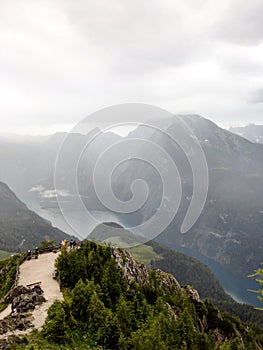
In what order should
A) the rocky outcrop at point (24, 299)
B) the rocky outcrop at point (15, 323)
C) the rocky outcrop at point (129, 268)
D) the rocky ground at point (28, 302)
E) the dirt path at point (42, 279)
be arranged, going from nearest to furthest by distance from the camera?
the rocky outcrop at point (15, 323) < the rocky ground at point (28, 302) < the dirt path at point (42, 279) < the rocky outcrop at point (24, 299) < the rocky outcrop at point (129, 268)

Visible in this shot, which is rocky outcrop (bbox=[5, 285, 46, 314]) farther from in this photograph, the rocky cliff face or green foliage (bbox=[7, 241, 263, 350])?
the rocky cliff face

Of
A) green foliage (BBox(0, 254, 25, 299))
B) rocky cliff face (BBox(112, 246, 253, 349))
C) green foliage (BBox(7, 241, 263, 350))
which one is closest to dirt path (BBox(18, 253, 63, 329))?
green foliage (BBox(0, 254, 25, 299))

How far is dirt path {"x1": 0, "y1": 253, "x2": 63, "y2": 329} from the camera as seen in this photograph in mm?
27831

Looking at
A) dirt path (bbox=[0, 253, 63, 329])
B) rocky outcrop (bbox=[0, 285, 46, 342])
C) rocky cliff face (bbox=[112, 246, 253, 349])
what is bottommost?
rocky cliff face (bbox=[112, 246, 253, 349])

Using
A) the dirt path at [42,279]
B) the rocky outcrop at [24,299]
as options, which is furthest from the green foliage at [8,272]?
the rocky outcrop at [24,299]

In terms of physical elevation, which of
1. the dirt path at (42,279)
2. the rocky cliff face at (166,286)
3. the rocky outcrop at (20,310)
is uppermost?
the rocky outcrop at (20,310)

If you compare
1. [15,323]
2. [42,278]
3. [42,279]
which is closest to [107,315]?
[15,323]

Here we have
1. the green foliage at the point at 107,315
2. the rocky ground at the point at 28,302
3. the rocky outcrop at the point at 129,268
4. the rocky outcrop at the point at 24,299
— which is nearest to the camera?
the green foliage at the point at 107,315

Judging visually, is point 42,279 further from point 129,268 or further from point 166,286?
point 166,286

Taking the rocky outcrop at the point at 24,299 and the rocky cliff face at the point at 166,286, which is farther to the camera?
the rocky cliff face at the point at 166,286

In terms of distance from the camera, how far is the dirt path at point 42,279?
27831mm

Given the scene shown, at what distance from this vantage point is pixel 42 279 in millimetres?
37906

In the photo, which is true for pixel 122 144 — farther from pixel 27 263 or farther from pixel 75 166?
pixel 27 263

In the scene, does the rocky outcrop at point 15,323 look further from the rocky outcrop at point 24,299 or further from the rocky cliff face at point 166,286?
the rocky cliff face at point 166,286
